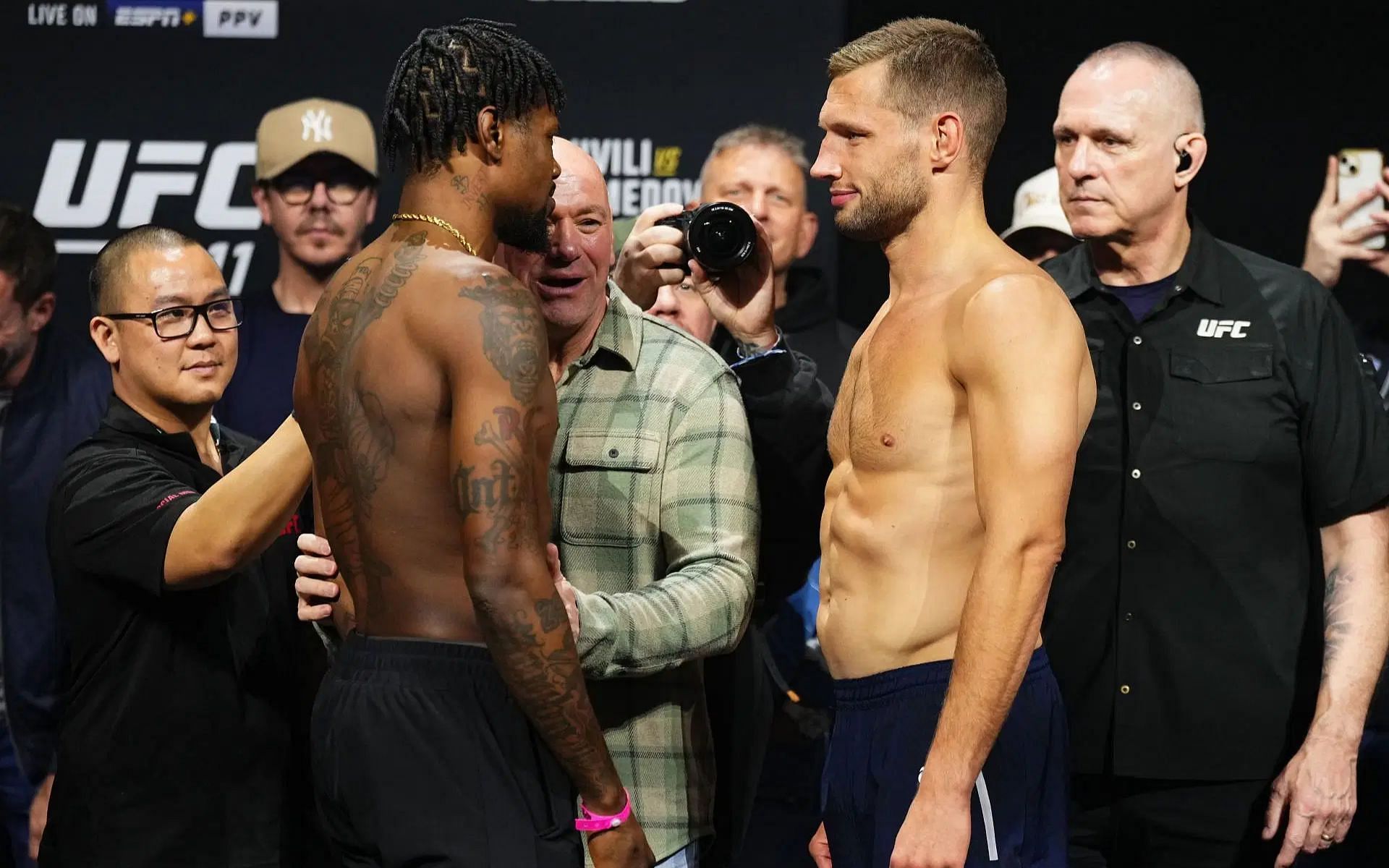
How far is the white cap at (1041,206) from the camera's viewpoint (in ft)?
11.9

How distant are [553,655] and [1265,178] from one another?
8.08ft

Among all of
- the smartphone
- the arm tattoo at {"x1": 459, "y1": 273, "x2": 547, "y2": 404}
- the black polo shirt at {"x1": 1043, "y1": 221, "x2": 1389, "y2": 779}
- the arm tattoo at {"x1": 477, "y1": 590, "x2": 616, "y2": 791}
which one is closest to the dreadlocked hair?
the arm tattoo at {"x1": 459, "y1": 273, "x2": 547, "y2": 404}

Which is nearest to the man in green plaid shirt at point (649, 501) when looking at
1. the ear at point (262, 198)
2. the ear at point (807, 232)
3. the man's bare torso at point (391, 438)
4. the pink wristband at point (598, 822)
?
the pink wristband at point (598, 822)

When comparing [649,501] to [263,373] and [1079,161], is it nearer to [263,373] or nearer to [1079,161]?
[1079,161]

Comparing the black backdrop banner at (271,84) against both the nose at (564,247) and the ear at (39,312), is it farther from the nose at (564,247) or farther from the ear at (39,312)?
the nose at (564,247)

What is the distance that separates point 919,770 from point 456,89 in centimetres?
106

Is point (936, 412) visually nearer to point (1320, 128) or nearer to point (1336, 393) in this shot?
point (1336, 393)

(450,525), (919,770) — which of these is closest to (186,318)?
(450,525)

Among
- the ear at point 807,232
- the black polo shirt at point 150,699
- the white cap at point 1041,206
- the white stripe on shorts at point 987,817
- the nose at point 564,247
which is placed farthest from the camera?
the ear at point 807,232

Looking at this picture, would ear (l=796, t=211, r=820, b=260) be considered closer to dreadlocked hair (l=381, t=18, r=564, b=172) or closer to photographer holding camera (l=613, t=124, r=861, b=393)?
photographer holding camera (l=613, t=124, r=861, b=393)

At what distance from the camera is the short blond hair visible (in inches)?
89.4

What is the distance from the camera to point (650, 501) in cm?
235

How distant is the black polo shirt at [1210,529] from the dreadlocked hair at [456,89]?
1.15 m

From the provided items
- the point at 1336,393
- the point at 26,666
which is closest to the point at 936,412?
the point at 1336,393
